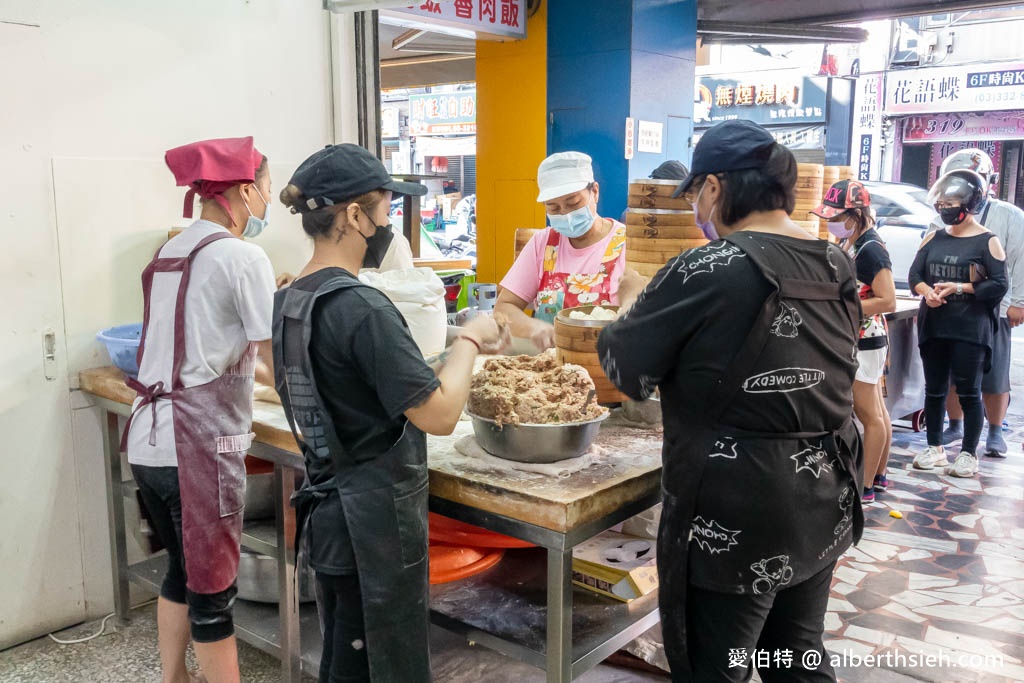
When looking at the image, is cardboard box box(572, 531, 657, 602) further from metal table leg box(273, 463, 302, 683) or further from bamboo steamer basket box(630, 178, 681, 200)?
bamboo steamer basket box(630, 178, 681, 200)

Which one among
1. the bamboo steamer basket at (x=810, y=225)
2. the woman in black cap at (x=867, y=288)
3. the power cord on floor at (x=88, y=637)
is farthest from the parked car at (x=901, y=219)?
the power cord on floor at (x=88, y=637)

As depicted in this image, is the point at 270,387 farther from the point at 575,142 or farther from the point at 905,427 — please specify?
the point at 905,427

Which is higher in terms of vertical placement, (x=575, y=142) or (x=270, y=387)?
(x=575, y=142)

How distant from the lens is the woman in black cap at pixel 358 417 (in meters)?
1.78

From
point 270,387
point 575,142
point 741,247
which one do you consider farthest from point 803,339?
point 575,142

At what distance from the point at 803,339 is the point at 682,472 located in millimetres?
392

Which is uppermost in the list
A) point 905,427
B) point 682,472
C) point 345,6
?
point 345,6

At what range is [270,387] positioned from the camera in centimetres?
302

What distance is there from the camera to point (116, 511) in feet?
11.2

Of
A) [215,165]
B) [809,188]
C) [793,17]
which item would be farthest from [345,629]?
[793,17]

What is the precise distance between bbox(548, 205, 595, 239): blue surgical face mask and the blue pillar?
123 inches

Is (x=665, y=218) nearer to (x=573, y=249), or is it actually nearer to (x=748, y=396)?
(x=573, y=249)

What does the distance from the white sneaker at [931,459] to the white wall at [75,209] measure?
474 cm

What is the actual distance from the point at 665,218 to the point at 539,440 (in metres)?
2.04
